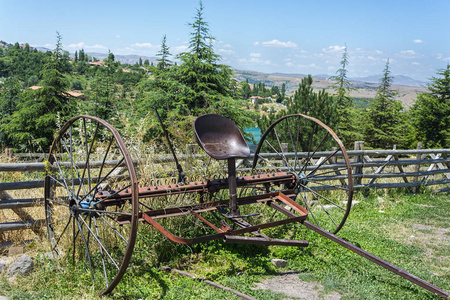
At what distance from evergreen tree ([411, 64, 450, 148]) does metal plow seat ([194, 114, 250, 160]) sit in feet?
78.5

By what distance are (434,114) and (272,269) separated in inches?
980

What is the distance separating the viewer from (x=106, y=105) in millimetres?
21328

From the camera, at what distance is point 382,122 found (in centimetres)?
2745

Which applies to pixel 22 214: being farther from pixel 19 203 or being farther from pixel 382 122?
pixel 382 122

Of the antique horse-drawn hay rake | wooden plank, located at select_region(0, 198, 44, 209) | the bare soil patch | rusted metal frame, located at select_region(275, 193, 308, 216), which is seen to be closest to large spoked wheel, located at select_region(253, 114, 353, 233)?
the antique horse-drawn hay rake

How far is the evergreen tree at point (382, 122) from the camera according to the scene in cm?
2664

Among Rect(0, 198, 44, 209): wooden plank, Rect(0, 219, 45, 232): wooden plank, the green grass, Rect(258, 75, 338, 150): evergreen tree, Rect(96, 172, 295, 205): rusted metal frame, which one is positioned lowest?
the green grass

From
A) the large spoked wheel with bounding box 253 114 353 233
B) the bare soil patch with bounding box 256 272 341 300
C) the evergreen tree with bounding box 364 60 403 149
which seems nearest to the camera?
the bare soil patch with bounding box 256 272 341 300

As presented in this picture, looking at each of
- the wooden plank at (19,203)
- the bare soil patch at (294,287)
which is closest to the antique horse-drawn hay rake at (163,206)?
the wooden plank at (19,203)

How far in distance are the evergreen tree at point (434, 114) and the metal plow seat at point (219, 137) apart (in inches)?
942

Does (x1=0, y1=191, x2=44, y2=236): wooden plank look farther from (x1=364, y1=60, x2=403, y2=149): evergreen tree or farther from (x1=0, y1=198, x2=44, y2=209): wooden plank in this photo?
(x1=364, y1=60, x2=403, y2=149): evergreen tree

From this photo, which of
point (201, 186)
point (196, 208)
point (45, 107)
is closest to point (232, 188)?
point (201, 186)

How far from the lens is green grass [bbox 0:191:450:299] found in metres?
3.79

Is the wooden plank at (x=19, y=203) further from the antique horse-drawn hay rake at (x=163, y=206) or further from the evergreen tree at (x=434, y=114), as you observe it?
the evergreen tree at (x=434, y=114)
